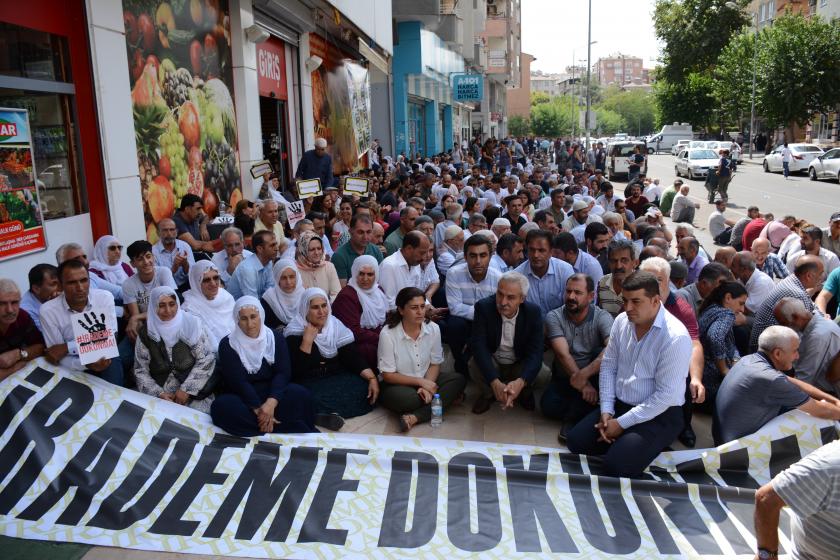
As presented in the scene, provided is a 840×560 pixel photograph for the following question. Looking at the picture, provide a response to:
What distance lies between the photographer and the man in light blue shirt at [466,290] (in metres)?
6.62

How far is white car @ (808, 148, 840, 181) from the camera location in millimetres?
28391

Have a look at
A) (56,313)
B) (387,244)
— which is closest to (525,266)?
(387,244)

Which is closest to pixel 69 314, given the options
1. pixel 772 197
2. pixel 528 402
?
pixel 528 402

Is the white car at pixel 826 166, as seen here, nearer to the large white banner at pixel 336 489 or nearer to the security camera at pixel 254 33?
the security camera at pixel 254 33

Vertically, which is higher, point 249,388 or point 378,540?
point 249,388

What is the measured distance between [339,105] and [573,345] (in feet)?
43.7

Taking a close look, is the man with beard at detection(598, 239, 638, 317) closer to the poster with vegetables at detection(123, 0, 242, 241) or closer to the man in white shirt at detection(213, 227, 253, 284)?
the man in white shirt at detection(213, 227, 253, 284)

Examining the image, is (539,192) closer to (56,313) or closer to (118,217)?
(118,217)

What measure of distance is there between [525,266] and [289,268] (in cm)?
226

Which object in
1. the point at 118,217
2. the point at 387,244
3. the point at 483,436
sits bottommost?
the point at 483,436

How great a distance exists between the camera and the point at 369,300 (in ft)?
21.5

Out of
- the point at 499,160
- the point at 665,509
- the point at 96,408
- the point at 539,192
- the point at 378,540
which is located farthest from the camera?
the point at 499,160

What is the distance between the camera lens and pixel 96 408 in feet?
16.1

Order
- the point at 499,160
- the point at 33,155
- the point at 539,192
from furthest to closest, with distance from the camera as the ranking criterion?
the point at 499,160 → the point at 539,192 → the point at 33,155
